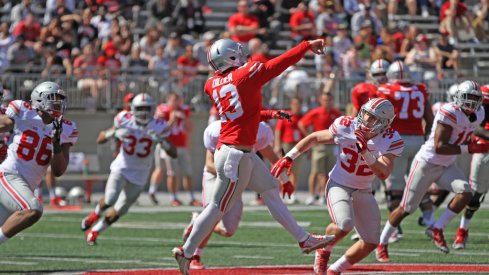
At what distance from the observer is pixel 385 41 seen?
21.0 meters

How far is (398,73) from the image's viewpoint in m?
12.3

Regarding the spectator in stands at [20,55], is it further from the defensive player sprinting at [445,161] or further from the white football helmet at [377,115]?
the white football helmet at [377,115]

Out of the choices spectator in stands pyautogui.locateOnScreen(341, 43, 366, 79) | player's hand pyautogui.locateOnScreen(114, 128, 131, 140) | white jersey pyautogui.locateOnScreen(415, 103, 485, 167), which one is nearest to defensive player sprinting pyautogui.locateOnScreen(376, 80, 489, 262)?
white jersey pyautogui.locateOnScreen(415, 103, 485, 167)

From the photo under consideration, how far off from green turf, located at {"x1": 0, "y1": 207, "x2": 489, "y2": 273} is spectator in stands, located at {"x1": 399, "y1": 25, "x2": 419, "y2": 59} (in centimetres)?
612

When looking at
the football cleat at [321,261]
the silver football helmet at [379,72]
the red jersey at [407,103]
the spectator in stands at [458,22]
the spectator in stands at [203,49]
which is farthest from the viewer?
the spectator in stands at [458,22]

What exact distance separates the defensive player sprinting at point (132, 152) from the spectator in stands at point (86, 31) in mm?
8118

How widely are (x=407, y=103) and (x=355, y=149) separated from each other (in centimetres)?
337

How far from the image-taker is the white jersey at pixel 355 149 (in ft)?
29.5

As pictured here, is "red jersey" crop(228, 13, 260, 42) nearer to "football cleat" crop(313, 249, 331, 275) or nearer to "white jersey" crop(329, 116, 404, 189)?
"white jersey" crop(329, 116, 404, 189)

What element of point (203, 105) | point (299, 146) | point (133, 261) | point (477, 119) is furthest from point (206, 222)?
point (203, 105)

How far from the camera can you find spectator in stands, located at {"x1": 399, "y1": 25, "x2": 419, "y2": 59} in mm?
21203

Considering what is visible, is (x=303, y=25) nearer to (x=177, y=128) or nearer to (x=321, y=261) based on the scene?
(x=177, y=128)

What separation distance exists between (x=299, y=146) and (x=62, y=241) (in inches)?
187

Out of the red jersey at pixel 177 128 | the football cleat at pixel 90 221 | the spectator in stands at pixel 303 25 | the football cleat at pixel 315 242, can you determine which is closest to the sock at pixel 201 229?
the football cleat at pixel 315 242
